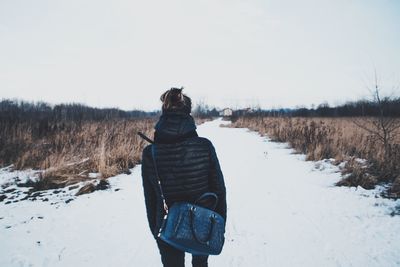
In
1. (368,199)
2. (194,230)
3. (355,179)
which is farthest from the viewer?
(355,179)

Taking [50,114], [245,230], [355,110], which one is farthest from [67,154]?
[355,110]

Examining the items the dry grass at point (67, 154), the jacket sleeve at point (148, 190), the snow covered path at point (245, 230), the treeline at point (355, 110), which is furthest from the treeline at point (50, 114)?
the treeline at point (355, 110)

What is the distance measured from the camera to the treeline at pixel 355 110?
318 inches

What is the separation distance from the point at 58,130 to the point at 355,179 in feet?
35.9

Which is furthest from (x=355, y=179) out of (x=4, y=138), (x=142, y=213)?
(x=4, y=138)

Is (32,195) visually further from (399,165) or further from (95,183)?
(399,165)

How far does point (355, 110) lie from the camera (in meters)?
44.9

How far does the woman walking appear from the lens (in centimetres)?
187

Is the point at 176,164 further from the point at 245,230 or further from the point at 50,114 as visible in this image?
the point at 50,114

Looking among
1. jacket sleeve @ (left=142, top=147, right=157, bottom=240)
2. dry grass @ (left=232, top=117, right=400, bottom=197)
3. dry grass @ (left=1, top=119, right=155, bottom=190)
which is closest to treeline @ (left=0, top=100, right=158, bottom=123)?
dry grass @ (left=1, top=119, right=155, bottom=190)

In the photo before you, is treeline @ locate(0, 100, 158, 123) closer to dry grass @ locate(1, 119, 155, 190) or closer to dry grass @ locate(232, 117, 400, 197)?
dry grass @ locate(1, 119, 155, 190)

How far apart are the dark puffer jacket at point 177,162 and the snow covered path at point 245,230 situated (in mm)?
1673

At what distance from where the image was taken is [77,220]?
15.0 feet

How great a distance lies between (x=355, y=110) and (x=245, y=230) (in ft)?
156
